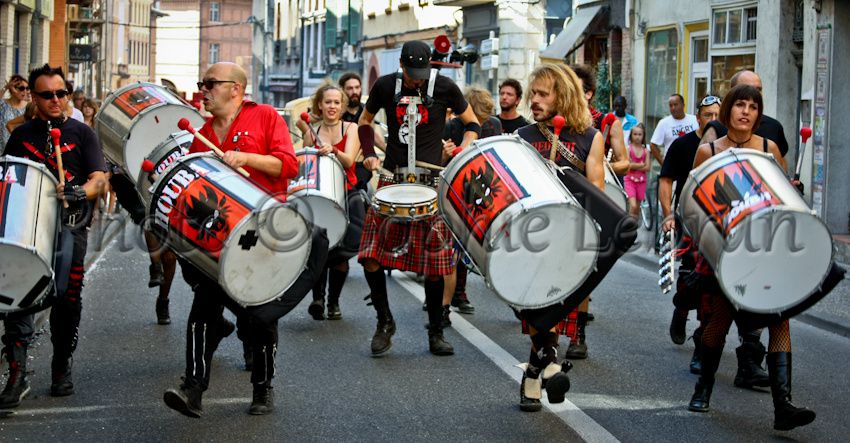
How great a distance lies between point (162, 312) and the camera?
1014 cm

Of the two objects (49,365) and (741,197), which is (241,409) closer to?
(49,365)

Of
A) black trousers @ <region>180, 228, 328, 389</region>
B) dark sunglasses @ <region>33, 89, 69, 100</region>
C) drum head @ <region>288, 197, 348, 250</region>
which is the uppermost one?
dark sunglasses @ <region>33, 89, 69, 100</region>

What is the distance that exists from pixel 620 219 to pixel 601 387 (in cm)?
158

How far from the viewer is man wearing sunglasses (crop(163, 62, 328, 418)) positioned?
6535 millimetres

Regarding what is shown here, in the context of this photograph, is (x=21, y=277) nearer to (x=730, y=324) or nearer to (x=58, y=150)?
(x=58, y=150)

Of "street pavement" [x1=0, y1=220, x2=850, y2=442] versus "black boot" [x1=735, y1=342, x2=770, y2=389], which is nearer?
"street pavement" [x1=0, y1=220, x2=850, y2=442]

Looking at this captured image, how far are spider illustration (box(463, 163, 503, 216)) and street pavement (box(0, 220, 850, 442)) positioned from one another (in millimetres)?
1093

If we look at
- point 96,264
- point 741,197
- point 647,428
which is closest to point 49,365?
point 647,428

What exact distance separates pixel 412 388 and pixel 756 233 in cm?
238

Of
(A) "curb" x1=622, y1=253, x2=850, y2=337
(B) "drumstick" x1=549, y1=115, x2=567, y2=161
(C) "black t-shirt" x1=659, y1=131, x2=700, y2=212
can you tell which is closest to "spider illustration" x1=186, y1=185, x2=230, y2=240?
(B) "drumstick" x1=549, y1=115, x2=567, y2=161

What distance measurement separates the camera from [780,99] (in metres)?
18.3

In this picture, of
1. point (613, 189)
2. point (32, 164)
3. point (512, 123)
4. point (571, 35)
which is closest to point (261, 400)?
point (32, 164)

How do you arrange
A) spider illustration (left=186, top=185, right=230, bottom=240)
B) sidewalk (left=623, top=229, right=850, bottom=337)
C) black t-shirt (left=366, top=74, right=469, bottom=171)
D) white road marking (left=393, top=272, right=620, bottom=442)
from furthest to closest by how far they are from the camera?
sidewalk (left=623, top=229, right=850, bottom=337)
black t-shirt (left=366, top=74, right=469, bottom=171)
white road marking (left=393, top=272, right=620, bottom=442)
spider illustration (left=186, top=185, right=230, bottom=240)

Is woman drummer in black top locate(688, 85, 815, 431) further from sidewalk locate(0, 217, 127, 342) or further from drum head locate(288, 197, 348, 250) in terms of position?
sidewalk locate(0, 217, 127, 342)
